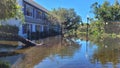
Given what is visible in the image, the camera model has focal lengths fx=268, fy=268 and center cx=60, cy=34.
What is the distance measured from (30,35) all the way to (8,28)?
10.1 m

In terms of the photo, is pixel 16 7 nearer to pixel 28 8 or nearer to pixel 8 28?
pixel 8 28

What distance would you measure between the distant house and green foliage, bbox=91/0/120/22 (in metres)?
12.3

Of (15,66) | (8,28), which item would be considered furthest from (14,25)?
(15,66)

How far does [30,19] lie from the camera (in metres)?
42.0

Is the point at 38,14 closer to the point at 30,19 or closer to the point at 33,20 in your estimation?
the point at 33,20

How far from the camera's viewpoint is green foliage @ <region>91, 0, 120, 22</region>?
56125mm

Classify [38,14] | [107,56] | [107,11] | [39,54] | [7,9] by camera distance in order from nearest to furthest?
[7,9]
[107,56]
[39,54]
[38,14]
[107,11]

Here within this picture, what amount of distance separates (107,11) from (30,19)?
21.5 metres

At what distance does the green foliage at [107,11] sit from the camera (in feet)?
184

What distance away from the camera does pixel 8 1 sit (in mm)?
15312

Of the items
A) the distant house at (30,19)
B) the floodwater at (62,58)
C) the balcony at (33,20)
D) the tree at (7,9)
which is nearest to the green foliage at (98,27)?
the distant house at (30,19)

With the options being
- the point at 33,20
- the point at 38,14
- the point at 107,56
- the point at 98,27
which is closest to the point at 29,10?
the point at 33,20

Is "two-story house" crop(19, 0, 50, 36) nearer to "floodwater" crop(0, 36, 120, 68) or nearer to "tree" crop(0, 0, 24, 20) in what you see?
"floodwater" crop(0, 36, 120, 68)

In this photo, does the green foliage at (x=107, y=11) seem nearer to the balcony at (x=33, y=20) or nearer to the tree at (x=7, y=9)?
the balcony at (x=33, y=20)
